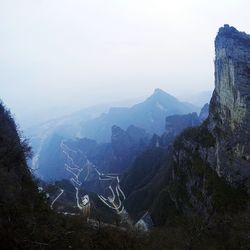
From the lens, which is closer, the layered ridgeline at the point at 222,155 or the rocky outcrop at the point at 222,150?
the layered ridgeline at the point at 222,155

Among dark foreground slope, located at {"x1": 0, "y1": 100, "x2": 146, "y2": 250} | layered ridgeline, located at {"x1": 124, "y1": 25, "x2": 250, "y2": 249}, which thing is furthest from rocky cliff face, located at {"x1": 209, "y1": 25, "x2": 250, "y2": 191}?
dark foreground slope, located at {"x1": 0, "y1": 100, "x2": 146, "y2": 250}

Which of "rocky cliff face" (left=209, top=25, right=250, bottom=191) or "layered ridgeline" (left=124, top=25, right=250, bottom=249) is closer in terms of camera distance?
"layered ridgeline" (left=124, top=25, right=250, bottom=249)

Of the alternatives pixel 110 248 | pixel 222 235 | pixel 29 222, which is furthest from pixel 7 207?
pixel 222 235

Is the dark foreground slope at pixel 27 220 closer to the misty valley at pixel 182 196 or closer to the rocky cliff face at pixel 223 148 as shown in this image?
the misty valley at pixel 182 196

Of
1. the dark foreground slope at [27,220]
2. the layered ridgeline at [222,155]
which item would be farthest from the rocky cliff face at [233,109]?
the dark foreground slope at [27,220]

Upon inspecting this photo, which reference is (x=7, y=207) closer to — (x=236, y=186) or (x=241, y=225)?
(x=241, y=225)

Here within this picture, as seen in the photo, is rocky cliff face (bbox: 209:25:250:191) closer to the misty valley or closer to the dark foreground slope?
the misty valley

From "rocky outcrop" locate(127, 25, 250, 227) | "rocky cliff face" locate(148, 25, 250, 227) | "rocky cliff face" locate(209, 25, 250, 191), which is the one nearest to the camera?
"rocky outcrop" locate(127, 25, 250, 227)

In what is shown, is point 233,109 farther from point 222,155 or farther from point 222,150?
point 222,155

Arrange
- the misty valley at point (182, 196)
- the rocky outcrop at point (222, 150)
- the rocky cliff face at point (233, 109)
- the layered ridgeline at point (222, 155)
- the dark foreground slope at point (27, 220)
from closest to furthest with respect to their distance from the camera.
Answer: the dark foreground slope at point (27, 220)
the misty valley at point (182, 196)
the layered ridgeline at point (222, 155)
the rocky outcrop at point (222, 150)
the rocky cliff face at point (233, 109)

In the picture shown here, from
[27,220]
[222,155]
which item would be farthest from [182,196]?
[27,220]
